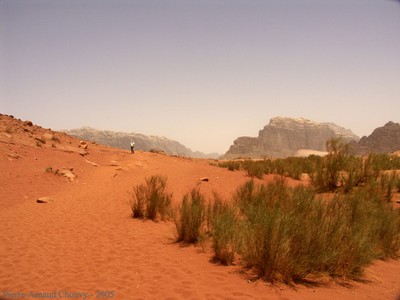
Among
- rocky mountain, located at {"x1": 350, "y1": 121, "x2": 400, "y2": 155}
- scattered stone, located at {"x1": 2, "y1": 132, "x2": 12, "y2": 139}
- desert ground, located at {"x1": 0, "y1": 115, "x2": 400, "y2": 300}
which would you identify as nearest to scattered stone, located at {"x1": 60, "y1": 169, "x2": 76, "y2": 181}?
desert ground, located at {"x1": 0, "y1": 115, "x2": 400, "y2": 300}

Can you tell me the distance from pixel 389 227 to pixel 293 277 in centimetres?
316

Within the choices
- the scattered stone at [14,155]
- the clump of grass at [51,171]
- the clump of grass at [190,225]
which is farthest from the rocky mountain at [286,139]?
the clump of grass at [190,225]

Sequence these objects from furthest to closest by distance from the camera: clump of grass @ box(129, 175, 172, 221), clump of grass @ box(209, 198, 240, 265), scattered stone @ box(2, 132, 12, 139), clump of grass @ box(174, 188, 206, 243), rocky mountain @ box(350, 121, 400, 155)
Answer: rocky mountain @ box(350, 121, 400, 155), scattered stone @ box(2, 132, 12, 139), clump of grass @ box(129, 175, 172, 221), clump of grass @ box(174, 188, 206, 243), clump of grass @ box(209, 198, 240, 265)

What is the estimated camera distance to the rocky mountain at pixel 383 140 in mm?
82938

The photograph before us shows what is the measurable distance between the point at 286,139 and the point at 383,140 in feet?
225

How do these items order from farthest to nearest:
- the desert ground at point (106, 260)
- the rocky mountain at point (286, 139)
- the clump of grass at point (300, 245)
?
the rocky mountain at point (286, 139), the clump of grass at point (300, 245), the desert ground at point (106, 260)

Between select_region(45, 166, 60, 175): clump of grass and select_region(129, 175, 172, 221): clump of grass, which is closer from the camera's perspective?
select_region(129, 175, 172, 221): clump of grass

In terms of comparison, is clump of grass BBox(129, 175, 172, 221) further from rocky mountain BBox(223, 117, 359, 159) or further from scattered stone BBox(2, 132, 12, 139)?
rocky mountain BBox(223, 117, 359, 159)

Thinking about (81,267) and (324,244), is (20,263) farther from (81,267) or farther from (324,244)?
(324,244)

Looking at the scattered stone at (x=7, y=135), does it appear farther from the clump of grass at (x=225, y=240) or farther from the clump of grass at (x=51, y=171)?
the clump of grass at (x=225, y=240)

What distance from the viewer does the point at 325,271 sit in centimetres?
489

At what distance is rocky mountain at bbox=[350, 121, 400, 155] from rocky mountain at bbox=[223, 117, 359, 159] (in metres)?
45.9

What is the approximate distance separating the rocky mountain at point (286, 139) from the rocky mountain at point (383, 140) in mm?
45874

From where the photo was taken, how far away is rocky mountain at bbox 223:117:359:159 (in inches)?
5428
